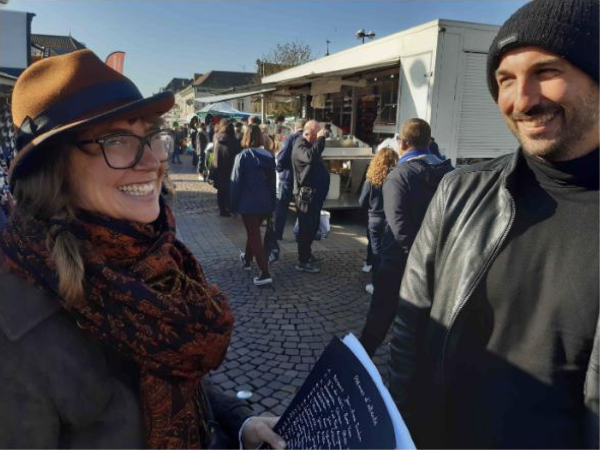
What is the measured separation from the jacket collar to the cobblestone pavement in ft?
7.69

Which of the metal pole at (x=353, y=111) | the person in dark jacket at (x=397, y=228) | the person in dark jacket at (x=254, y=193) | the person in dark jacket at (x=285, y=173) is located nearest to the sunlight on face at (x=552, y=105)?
the person in dark jacket at (x=397, y=228)

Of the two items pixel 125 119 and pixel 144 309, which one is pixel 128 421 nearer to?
pixel 144 309

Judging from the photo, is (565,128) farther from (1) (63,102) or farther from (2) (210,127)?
(2) (210,127)

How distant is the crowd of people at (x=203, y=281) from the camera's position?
104cm

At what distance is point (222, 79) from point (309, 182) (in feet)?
228

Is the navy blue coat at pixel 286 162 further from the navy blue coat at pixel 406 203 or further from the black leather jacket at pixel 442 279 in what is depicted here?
the black leather jacket at pixel 442 279

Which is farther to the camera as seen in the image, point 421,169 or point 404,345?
point 421,169

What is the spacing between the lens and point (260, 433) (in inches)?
50.0

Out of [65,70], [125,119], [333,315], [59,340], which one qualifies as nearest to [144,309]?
[59,340]

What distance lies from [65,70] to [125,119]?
220mm

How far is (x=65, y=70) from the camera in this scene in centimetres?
120

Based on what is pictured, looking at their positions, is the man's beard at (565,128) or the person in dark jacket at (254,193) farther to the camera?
the person in dark jacket at (254,193)

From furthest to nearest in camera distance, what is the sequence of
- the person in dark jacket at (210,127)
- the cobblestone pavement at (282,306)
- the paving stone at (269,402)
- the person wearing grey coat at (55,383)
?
the person in dark jacket at (210,127) → the cobblestone pavement at (282,306) → the paving stone at (269,402) → the person wearing grey coat at (55,383)

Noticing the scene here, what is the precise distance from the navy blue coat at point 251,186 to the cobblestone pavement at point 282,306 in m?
1.01
